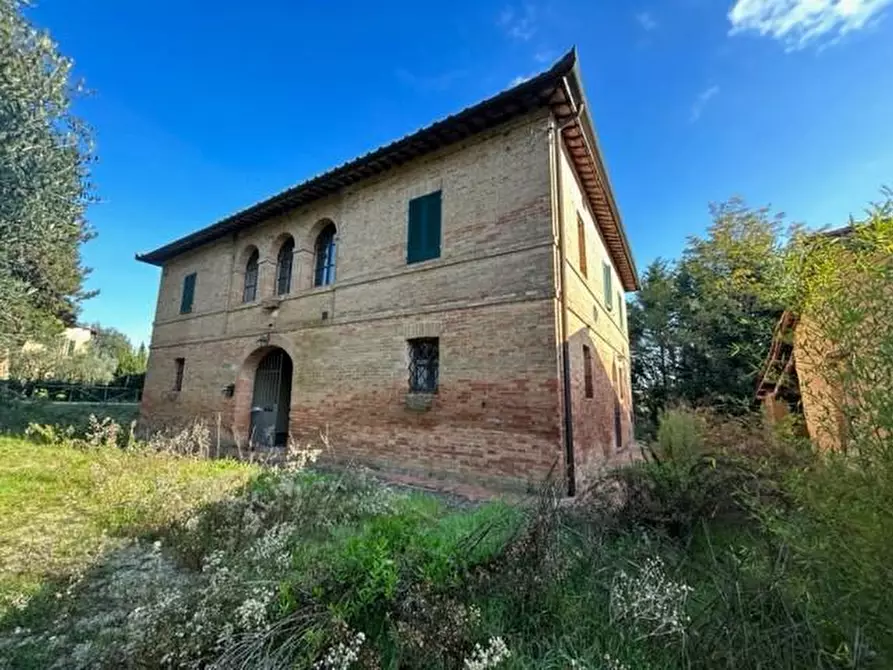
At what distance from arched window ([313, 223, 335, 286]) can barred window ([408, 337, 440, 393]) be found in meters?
3.50

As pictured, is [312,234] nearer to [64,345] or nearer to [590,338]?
[590,338]

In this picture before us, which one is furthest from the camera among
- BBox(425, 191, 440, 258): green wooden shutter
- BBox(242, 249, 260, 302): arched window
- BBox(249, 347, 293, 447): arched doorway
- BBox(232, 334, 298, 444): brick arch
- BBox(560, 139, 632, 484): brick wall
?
BBox(242, 249, 260, 302): arched window

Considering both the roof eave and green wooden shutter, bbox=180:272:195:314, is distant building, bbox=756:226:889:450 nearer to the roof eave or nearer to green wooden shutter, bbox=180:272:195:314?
the roof eave

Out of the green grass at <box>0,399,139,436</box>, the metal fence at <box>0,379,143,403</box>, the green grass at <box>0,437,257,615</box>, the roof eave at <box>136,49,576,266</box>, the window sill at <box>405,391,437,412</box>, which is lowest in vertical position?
the green grass at <box>0,437,257,615</box>

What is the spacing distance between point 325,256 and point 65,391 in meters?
19.8

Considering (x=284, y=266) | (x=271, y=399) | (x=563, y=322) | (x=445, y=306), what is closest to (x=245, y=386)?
(x=271, y=399)

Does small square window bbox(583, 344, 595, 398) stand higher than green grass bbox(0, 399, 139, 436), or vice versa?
small square window bbox(583, 344, 595, 398)

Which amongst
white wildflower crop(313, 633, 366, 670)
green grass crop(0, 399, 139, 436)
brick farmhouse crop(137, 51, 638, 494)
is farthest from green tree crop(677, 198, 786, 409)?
green grass crop(0, 399, 139, 436)

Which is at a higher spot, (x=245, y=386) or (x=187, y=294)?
(x=187, y=294)

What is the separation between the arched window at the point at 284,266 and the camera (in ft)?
37.3

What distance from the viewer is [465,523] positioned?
133 inches

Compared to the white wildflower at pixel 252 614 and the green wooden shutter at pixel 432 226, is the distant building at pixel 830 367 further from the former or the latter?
the green wooden shutter at pixel 432 226

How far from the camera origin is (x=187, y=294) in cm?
1367

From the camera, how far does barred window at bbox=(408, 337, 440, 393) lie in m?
7.99
